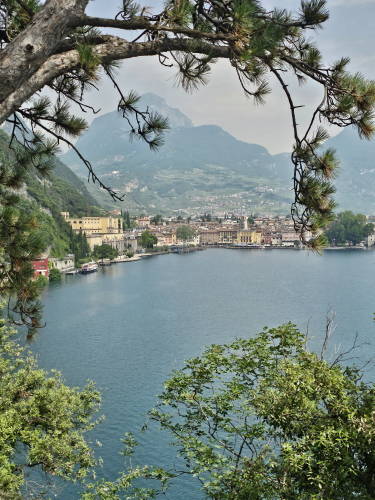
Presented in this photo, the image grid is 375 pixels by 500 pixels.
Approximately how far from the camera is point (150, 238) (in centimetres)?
7106

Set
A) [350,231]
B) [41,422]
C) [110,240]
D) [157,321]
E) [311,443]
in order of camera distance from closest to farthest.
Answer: [311,443] < [41,422] < [157,321] < [110,240] < [350,231]

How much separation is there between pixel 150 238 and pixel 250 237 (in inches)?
848

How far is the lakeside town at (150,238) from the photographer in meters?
55.2

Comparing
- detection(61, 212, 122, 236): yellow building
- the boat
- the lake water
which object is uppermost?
detection(61, 212, 122, 236): yellow building

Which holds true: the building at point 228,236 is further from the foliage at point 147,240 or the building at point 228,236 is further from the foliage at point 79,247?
the foliage at point 79,247

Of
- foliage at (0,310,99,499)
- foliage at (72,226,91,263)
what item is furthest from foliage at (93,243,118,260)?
foliage at (0,310,99,499)

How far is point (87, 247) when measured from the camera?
53531 mm

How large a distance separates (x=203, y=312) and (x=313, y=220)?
877 inches

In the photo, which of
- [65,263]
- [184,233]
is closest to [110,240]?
[65,263]

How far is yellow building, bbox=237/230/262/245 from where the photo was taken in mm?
84375

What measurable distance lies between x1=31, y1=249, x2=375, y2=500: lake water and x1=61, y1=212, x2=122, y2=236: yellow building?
71.7 ft

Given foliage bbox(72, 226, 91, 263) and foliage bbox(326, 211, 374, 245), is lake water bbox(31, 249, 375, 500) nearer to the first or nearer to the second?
foliage bbox(72, 226, 91, 263)

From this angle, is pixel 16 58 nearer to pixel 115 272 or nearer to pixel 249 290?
pixel 249 290

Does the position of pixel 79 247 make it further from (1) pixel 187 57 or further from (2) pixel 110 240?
(1) pixel 187 57
